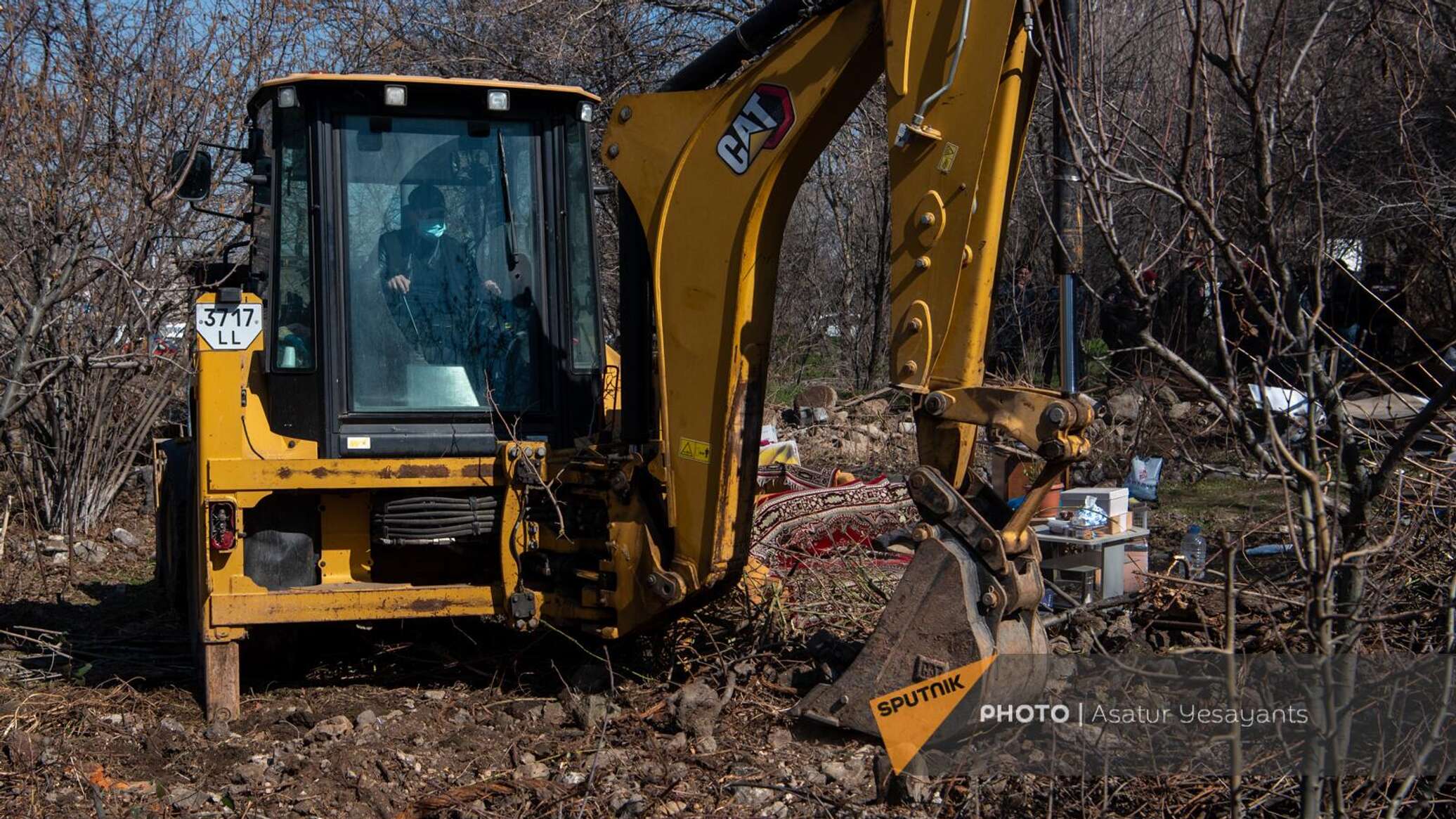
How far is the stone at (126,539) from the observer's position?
9984mm

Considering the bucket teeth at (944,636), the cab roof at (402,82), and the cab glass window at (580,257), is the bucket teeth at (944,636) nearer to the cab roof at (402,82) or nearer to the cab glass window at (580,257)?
the cab glass window at (580,257)

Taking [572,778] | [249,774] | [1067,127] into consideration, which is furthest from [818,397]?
[1067,127]

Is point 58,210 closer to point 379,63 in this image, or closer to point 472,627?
point 472,627

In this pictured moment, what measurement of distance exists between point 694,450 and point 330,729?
1.78 meters

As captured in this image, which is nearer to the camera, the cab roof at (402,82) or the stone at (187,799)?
the stone at (187,799)

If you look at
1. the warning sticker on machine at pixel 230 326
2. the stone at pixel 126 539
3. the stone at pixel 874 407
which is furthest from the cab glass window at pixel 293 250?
the stone at pixel 874 407

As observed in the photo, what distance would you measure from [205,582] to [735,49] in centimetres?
301

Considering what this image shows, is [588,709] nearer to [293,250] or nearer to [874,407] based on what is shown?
[293,250]

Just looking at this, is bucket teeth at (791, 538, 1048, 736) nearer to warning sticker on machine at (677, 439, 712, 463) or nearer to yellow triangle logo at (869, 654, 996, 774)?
yellow triangle logo at (869, 654, 996, 774)

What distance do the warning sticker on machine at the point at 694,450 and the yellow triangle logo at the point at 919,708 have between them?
117 centimetres

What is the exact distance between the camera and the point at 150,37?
362 inches

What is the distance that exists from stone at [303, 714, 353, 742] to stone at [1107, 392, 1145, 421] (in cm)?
871

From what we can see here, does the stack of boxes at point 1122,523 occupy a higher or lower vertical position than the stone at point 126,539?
higher

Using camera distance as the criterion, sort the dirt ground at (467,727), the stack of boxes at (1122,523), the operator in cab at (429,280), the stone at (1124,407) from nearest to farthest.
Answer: the dirt ground at (467,727) → the operator in cab at (429,280) → the stack of boxes at (1122,523) → the stone at (1124,407)
